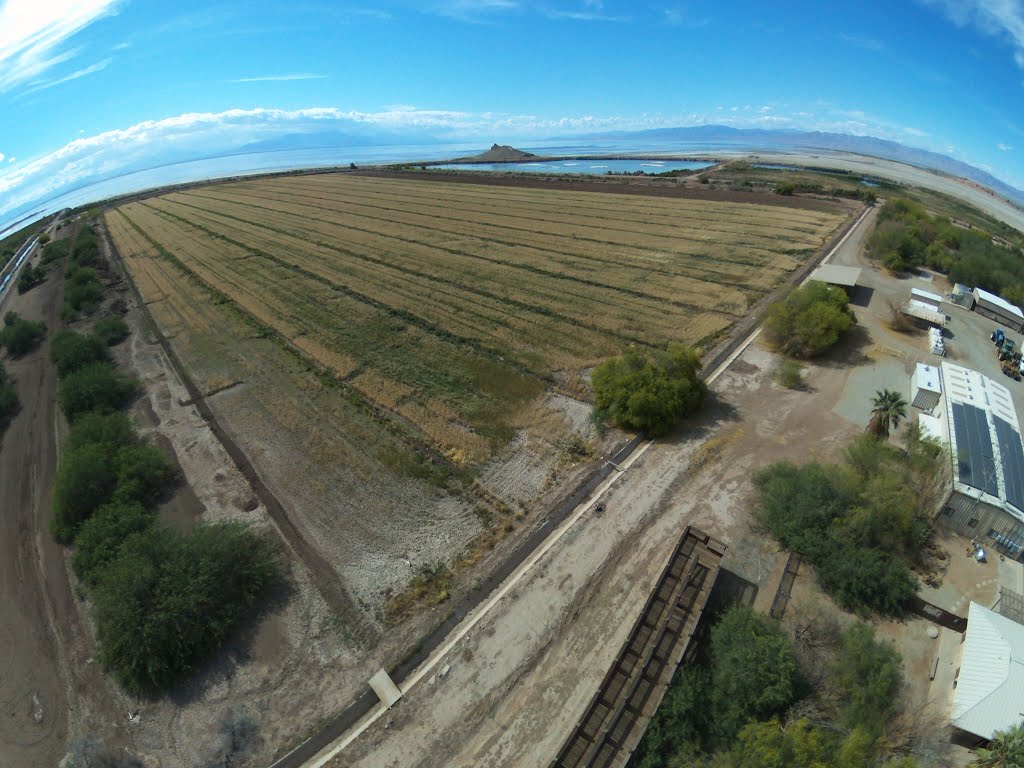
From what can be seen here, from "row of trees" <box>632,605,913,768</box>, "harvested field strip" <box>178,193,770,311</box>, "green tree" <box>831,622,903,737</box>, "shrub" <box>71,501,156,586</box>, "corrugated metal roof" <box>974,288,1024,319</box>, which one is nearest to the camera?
"row of trees" <box>632,605,913,768</box>

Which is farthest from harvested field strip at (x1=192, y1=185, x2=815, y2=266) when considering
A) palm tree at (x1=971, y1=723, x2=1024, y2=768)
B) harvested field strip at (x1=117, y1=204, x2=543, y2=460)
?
palm tree at (x1=971, y1=723, x2=1024, y2=768)

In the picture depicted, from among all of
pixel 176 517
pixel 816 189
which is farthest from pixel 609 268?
pixel 816 189

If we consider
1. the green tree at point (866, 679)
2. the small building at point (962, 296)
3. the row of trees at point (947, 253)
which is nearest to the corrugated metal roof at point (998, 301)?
the small building at point (962, 296)

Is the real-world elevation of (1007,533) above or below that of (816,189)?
below

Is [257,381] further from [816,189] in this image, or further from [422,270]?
[816,189]

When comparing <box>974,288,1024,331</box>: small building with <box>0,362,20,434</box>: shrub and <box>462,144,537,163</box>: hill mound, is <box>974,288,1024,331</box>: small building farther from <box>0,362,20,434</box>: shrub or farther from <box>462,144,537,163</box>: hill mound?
<box>462,144,537,163</box>: hill mound

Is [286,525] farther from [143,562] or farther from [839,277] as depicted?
[839,277]
